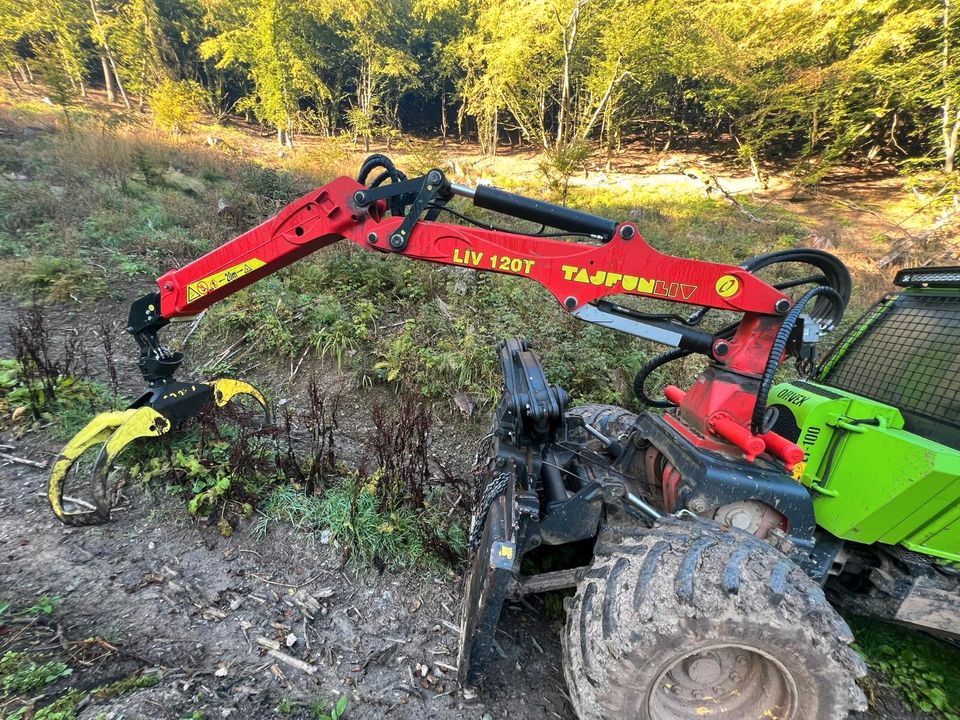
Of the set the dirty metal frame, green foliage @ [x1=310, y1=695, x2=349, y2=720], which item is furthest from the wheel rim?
green foliage @ [x1=310, y1=695, x2=349, y2=720]

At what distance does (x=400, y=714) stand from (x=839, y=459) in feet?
8.52

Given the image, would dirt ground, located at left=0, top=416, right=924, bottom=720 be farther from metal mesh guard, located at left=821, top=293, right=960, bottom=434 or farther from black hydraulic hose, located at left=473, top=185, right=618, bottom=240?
black hydraulic hose, located at left=473, top=185, right=618, bottom=240

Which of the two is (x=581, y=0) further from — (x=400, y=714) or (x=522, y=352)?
(x=400, y=714)

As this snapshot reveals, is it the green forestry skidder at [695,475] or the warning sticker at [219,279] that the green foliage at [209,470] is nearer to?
the green forestry skidder at [695,475]

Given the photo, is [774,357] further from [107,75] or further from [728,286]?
[107,75]

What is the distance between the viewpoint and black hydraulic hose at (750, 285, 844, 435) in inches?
92.9

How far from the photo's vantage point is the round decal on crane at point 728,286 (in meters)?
Answer: 2.43

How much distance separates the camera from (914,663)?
2.74 metres

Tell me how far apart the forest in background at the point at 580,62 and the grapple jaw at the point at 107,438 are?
1077cm

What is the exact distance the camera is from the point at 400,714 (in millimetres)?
2145

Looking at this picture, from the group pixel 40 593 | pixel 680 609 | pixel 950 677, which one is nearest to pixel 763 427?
pixel 680 609

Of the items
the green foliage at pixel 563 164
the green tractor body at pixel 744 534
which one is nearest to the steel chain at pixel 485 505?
the green tractor body at pixel 744 534

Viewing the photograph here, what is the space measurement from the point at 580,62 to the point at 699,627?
2052 cm

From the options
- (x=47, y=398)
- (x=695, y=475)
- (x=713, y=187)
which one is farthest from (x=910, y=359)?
(x=713, y=187)
